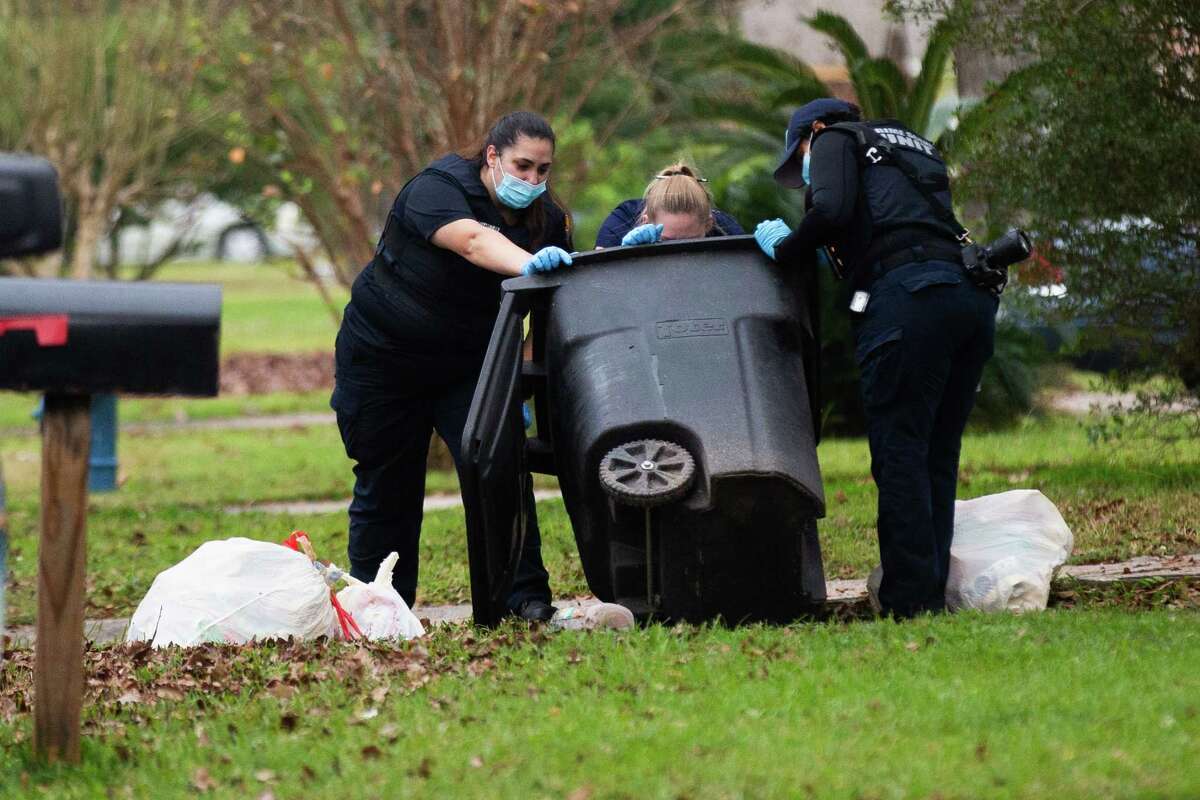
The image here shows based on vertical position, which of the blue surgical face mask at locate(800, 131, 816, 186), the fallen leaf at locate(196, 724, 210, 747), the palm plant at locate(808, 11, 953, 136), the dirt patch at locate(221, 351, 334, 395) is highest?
the palm plant at locate(808, 11, 953, 136)

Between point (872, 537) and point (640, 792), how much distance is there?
4.14 metres

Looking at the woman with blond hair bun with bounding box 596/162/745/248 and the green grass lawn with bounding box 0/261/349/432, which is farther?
the green grass lawn with bounding box 0/261/349/432

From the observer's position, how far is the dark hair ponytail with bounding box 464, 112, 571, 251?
6152 mm

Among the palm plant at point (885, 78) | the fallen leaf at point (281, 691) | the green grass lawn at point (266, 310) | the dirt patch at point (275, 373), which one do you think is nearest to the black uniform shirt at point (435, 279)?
the fallen leaf at point (281, 691)

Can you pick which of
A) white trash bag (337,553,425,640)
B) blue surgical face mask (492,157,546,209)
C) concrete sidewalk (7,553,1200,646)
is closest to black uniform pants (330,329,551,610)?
concrete sidewalk (7,553,1200,646)

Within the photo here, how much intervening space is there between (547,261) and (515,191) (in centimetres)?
43

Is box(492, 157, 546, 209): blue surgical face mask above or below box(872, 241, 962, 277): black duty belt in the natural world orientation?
above

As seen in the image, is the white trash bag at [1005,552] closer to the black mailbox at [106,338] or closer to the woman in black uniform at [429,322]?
the woman in black uniform at [429,322]

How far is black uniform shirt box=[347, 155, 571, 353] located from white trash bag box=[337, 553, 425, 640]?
34.3 inches

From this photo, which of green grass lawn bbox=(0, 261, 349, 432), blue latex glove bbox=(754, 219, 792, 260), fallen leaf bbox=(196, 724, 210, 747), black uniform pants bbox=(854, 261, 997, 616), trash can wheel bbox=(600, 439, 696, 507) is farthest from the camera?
green grass lawn bbox=(0, 261, 349, 432)

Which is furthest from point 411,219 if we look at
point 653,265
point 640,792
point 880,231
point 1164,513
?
point 1164,513

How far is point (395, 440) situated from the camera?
21.6 feet

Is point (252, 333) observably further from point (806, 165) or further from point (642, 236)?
point (806, 165)

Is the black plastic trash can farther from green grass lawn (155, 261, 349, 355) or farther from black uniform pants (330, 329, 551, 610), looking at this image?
green grass lawn (155, 261, 349, 355)
